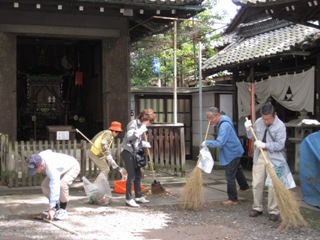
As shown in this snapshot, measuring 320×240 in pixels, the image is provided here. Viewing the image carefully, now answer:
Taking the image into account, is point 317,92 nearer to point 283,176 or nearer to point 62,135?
point 283,176

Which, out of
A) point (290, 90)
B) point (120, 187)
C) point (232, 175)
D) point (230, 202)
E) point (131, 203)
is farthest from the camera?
point (290, 90)

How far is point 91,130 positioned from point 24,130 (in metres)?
2.42

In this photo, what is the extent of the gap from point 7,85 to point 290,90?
6.97 m

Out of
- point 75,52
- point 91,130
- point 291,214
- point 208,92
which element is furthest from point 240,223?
point 75,52

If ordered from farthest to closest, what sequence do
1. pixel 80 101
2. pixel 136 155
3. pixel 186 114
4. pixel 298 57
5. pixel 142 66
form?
pixel 142 66, pixel 186 114, pixel 80 101, pixel 298 57, pixel 136 155

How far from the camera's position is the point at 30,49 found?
47.9 ft

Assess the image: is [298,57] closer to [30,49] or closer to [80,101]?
[80,101]

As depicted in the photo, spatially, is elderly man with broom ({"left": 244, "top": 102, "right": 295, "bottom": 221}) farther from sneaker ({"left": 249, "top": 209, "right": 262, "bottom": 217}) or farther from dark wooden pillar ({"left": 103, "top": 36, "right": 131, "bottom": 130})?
dark wooden pillar ({"left": 103, "top": 36, "right": 131, "bottom": 130})

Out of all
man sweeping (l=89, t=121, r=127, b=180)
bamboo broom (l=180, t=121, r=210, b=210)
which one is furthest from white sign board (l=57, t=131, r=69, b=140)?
bamboo broom (l=180, t=121, r=210, b=210)

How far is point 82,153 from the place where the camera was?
916cm

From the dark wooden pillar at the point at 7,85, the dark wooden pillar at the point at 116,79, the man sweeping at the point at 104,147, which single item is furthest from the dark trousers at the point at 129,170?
the dark wooden pillar at the point at 7,85

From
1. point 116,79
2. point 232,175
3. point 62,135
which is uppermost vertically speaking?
point 116,79

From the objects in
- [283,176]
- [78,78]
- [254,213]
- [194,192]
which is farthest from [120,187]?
[78,78]

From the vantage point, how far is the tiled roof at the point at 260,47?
10.9 metres
